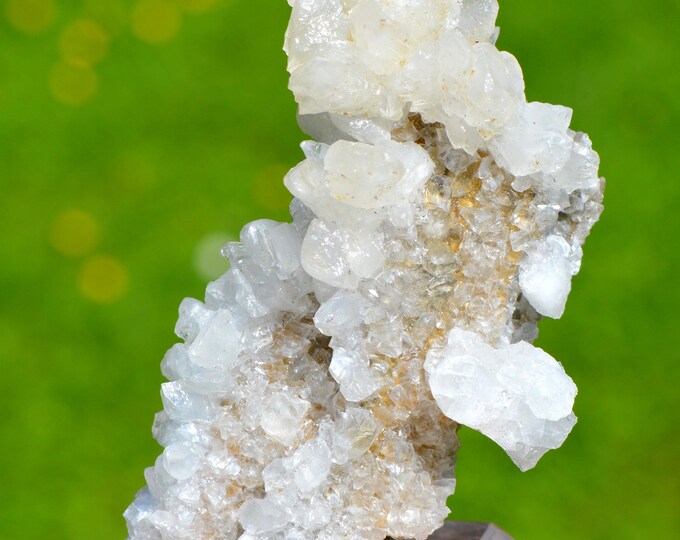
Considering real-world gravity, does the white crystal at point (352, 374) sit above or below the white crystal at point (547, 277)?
below

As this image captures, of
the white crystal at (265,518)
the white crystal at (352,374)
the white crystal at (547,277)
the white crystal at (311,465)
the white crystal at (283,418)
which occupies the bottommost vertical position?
the white crystal at (265,518)

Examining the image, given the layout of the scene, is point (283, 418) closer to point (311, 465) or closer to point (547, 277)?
point (311, 465)

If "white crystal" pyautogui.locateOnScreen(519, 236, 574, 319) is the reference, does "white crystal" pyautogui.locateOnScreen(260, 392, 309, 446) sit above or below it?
below

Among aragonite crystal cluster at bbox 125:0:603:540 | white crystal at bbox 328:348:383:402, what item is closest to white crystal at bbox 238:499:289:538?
aragonite crystal cluster at bbox 125:0:603:540

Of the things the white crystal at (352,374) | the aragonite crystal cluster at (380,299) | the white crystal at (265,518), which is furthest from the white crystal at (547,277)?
the white crystal at (265,518)

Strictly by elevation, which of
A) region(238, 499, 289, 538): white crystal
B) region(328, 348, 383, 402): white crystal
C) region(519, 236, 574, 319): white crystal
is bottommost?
region(238, 499, 289, 538): white crystal

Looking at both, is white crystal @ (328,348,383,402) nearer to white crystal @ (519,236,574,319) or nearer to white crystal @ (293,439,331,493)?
white crystal @ (293,439,331,493)

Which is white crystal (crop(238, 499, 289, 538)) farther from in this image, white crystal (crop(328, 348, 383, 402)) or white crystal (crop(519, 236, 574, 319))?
white crystal (crop(519, 236, 574, 319))

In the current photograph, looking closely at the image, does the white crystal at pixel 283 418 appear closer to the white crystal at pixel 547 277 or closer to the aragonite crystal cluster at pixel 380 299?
the aragonite crystal cluster at pixel 380 299

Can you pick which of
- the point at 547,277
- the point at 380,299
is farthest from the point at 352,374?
the point at 547,277
